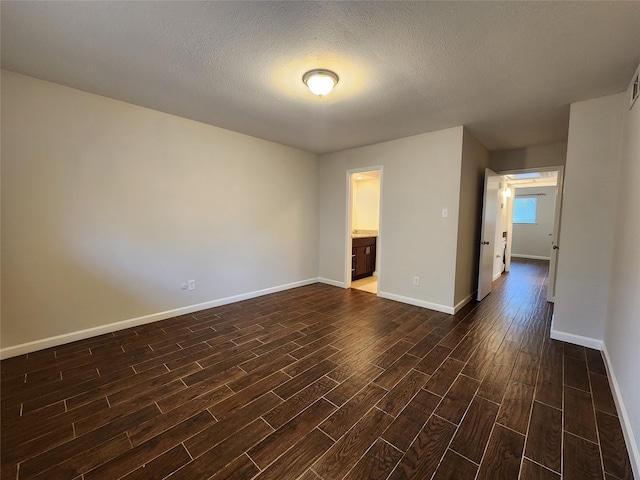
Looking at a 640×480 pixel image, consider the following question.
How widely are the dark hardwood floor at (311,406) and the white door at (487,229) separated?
126 cm

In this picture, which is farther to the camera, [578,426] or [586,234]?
[586,234]

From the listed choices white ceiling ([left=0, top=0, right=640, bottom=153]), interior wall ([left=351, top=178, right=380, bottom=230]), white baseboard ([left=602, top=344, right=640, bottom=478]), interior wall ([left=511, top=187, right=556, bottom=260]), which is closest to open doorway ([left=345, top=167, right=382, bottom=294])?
interior wall ([left=351, top=178, right=380, bottom=230])

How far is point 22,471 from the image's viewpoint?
129 cm

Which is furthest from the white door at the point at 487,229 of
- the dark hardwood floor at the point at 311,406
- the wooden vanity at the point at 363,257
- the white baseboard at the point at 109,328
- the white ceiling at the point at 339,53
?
the white baseboard at the point at 109,328

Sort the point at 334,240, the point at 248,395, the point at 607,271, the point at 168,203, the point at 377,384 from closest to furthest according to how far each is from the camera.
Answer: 1. the point at 248,395
2. the point at 377,384
3. the point at 607,271
4. the point at 168,203
5. the point at 334,240

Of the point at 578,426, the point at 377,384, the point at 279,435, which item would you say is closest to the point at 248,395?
the point at 279,435

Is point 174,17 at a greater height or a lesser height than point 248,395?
greater

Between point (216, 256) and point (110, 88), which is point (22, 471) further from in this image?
point (110, 88)

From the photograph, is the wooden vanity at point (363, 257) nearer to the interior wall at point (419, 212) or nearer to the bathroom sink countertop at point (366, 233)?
the bathroom sink countertop at point (366, 233)

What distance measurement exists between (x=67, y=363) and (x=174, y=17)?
2827 millimetres

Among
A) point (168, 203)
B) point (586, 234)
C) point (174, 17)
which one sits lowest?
point (586, 234)

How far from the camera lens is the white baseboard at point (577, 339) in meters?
2.59

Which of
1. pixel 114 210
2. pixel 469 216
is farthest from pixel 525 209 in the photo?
pixel 114 210

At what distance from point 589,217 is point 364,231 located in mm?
4145
